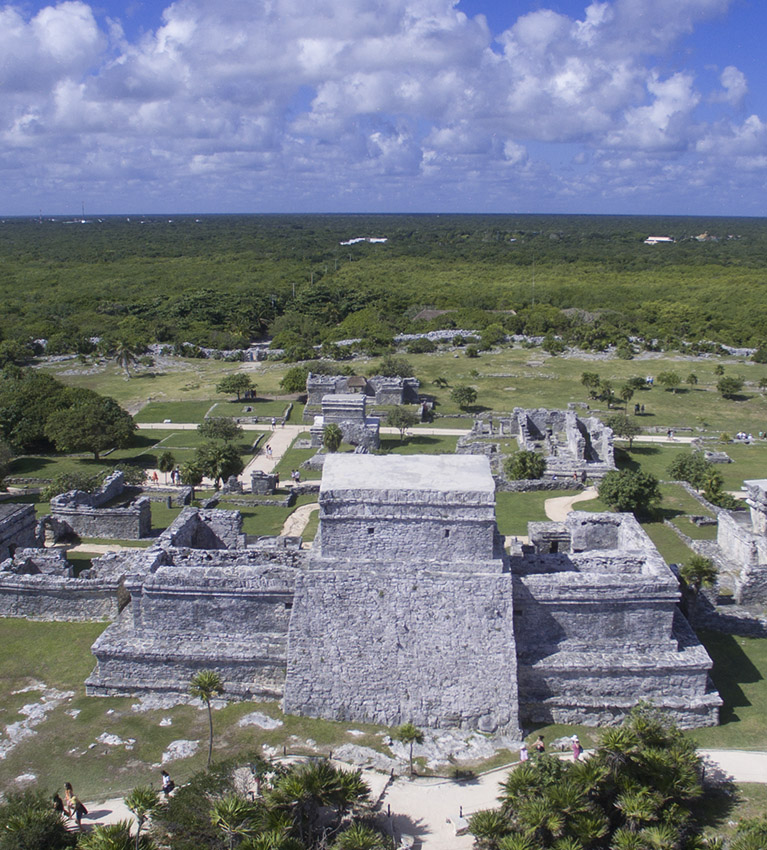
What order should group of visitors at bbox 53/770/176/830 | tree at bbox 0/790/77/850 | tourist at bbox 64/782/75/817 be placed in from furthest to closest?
tourist at bbox 64/782/75/817 < group of visitors at bbox 53/770/176/830 < tree at bbox 0/790/77/850

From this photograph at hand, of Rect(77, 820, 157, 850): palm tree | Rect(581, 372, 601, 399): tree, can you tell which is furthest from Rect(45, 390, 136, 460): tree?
Rect(581, 372, 601, 399): tree

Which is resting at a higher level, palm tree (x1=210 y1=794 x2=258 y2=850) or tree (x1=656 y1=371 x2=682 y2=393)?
tree (x1=656 y1=371 x2=682 y2=393)

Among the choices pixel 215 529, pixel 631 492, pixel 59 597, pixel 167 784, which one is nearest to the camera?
pixel 167 784

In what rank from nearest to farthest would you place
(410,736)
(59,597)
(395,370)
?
(410,736)
(59,597)
(395,370)

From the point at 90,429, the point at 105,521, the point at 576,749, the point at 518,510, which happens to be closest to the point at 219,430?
the point at 90,429

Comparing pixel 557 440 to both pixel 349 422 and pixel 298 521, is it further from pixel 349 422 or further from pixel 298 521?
pixel 298 521

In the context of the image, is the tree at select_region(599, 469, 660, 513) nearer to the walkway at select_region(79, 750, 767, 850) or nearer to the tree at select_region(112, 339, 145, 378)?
the walkway at select_region(79, 750, 767, 850)
